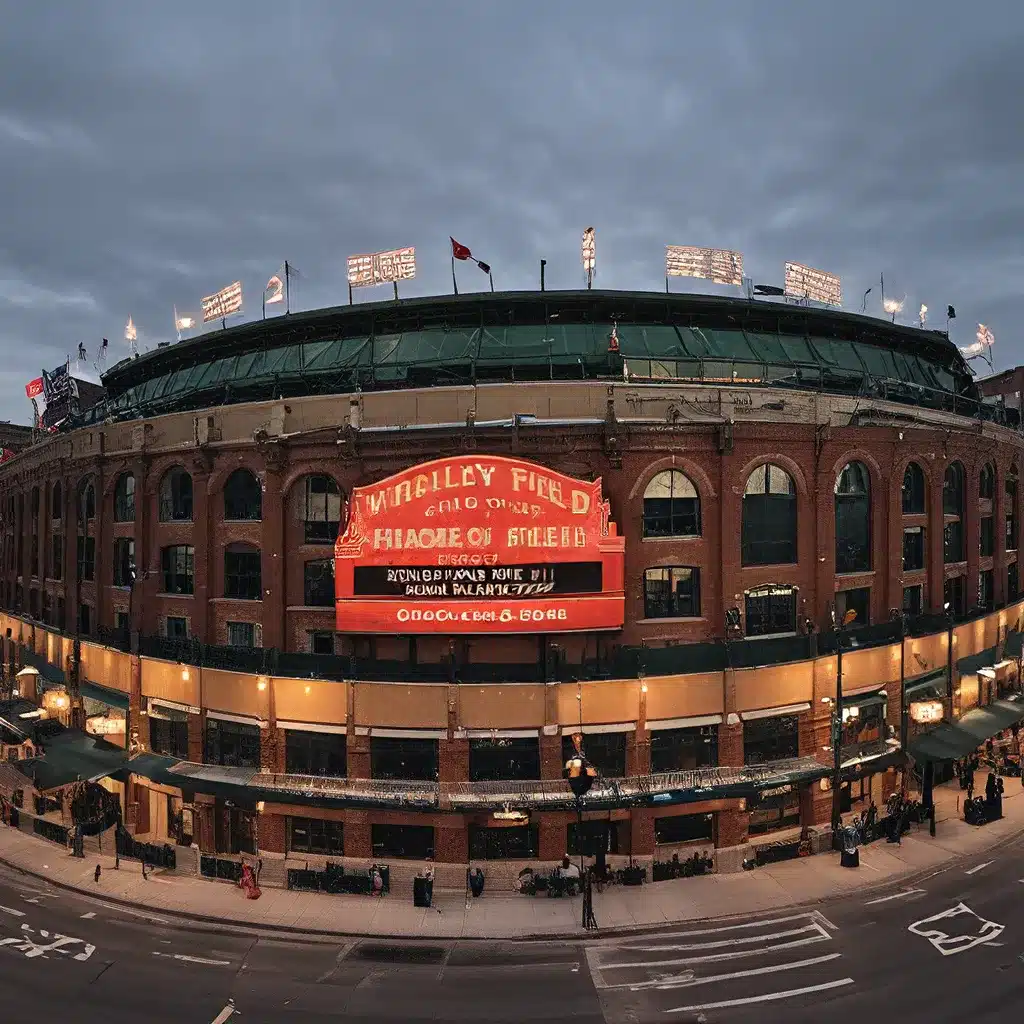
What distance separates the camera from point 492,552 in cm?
2772

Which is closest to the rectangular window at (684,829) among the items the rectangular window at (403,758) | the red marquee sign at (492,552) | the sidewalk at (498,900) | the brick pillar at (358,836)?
the sidewalk at (498,900)

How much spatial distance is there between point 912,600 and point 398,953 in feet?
99.7

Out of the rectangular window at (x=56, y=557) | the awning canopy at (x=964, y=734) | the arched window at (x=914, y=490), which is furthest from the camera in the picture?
the rectangular window at (x=56, y=557)

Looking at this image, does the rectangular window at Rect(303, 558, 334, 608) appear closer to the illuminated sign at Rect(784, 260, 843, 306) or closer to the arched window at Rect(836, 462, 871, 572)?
the arched window at Rect(836, 462, 871, 572)

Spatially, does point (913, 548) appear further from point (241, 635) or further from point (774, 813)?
point (241, 635)

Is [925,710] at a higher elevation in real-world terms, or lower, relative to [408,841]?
higher

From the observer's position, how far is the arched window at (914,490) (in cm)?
3644

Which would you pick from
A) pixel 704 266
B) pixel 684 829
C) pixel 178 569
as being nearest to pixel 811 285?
pixel 704 266

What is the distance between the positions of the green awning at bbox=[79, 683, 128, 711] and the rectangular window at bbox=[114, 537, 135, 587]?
5.66 m

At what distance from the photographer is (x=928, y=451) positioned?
36562mm

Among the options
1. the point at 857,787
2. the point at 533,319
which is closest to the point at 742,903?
the point at 857,787

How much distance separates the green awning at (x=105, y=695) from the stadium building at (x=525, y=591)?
7.5 inches

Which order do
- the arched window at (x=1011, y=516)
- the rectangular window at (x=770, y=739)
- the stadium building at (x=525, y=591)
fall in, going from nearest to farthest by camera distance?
the stadium building at (x=525, y=591) < the rectangular window at (x=770, y=739) < the arched window at (x=1011, y=516)

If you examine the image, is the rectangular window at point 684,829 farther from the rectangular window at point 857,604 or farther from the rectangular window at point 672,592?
the rectangular window at point 857,604
